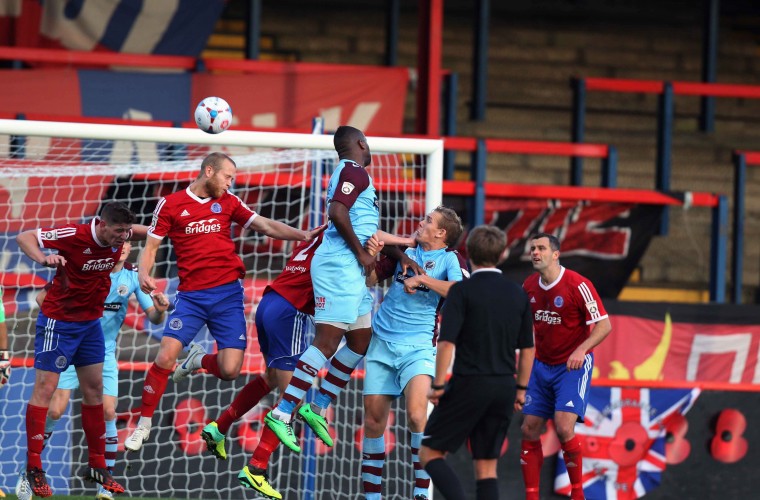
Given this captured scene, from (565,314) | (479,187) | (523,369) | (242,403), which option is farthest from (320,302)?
(479,187)

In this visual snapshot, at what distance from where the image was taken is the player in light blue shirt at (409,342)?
7.45m

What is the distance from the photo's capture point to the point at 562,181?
618 inches

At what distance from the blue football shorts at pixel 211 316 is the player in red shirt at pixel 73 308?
0.57 m

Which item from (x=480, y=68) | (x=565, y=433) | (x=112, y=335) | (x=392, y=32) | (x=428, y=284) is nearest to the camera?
(x=428, y=284)

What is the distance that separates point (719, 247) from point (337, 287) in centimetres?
614

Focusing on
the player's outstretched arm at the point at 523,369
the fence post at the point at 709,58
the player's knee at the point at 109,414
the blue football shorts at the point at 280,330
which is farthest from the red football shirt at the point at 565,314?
the fence post at the point at 709,58

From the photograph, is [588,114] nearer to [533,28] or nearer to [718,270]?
[533,28]

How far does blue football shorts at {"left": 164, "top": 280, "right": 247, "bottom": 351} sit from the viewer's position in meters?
7.66

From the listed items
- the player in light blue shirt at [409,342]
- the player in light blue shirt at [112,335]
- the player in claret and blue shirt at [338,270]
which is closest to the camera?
the player in claret and blue shirt at [338,270]

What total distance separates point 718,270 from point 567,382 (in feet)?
14.3

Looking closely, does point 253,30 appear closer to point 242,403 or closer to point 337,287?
point 242,403

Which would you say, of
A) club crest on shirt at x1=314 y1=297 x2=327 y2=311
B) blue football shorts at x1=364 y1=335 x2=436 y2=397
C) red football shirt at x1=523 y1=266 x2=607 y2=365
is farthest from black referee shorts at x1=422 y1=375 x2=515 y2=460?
red football shirt at x1=523 y1=266 x2=607 y2=365

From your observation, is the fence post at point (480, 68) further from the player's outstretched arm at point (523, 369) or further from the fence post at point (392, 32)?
the player's outstretched arm at point (523, 369)

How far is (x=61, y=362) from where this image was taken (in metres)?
7.72
